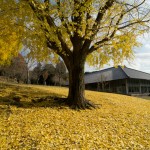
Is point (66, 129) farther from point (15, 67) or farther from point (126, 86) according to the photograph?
point (15, 67)

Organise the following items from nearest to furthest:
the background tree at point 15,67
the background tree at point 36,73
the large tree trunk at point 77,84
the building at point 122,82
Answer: the large tree trunk at point 77,84, the building at point 122,82, the background tree at point 15,67, the background tree at point 36,73

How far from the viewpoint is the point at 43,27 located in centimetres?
859

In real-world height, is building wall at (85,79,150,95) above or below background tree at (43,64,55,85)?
below

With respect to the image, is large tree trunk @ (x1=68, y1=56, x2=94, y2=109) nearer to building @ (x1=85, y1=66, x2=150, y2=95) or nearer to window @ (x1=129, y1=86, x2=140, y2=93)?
building @ (x1=85, y1=66, x2=150, y2=95)

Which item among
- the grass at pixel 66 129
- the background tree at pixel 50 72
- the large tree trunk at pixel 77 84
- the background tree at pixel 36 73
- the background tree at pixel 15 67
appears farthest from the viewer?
the background tree at pixel 50 72

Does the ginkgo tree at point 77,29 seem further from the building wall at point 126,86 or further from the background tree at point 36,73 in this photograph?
the background tree at point 36,73

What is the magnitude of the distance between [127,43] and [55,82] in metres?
40.8

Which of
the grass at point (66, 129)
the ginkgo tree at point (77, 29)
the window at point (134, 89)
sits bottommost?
the grass at point (66, 129)

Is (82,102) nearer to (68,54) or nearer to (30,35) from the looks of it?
(68,54)

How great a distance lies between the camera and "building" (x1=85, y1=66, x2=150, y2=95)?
33.0 meters

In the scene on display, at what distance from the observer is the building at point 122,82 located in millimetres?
33050

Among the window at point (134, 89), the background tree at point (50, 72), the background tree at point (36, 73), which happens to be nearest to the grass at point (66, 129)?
the window at point (134, 89)

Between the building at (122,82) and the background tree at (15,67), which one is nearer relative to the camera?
the building at (122,82)

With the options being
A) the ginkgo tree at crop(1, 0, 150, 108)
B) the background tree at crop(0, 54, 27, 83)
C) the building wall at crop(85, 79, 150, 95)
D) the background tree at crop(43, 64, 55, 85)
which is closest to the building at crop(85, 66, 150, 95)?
the building wall at crop(85, 79, 150, 95)
